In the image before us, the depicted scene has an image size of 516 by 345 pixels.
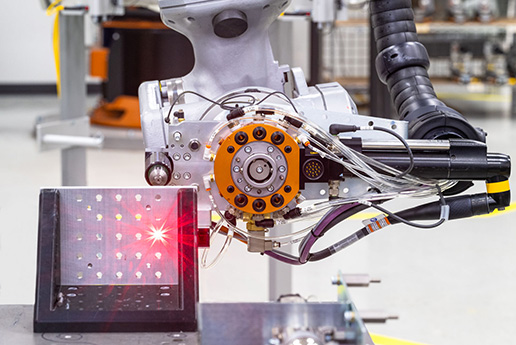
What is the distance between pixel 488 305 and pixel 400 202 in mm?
910

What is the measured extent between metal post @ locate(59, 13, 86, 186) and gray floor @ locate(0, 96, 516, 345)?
1.08 ft

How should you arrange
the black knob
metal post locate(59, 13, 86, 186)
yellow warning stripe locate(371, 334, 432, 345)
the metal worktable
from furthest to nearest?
1. metal post locate(59, 13, 86, 186)
2. yellow warning stripe locate(371, 334, 432, 345)
3. the black knob
4. the metal worktable

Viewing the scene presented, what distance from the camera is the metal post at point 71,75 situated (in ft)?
10.1

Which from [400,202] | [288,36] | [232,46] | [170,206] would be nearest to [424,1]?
[400,202]

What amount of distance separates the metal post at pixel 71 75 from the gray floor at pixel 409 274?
33 cm

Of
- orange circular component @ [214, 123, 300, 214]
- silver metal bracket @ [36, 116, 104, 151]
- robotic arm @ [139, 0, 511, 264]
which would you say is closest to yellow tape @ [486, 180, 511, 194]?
robotic arm @ [139, 0, 511, 264]

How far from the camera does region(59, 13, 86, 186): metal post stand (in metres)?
3.08

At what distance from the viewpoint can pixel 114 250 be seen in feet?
3.76

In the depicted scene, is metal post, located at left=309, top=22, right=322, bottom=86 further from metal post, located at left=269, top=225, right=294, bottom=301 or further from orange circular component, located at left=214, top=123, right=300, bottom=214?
orange circular component, located at left=214, top=123, right=300, bottom=214

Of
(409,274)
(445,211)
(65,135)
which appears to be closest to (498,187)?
(445,211)

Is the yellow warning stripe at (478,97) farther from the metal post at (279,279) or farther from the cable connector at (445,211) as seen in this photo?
the cable connector at (445,211)

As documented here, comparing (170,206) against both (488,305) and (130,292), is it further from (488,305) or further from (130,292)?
(488,305)

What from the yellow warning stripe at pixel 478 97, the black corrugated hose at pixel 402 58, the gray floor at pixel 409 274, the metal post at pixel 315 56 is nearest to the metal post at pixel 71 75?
the gray floor at pixel 409 274

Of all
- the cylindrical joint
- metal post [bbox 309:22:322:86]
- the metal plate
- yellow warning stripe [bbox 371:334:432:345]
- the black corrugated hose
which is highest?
metal post [bbox 309:22:322:86]
